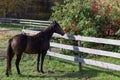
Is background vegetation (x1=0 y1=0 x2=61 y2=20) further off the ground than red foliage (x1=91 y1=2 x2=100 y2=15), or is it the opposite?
red foliage (x1=91 y1=2 x2=100 y2=15)

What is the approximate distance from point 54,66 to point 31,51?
138 cm

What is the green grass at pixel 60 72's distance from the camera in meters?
10.4

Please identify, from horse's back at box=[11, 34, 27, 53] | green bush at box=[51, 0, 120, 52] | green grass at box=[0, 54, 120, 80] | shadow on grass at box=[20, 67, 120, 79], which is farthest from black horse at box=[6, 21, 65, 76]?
green bush at box=[51, 0, 120, 52]

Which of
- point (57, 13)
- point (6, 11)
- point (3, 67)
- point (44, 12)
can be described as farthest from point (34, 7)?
point (3, 67)

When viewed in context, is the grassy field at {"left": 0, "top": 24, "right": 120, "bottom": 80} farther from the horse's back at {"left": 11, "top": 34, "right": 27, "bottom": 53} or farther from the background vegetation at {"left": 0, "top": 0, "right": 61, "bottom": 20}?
the background vegetation at {"left": 0, "top": 0, "right": 61, "bottom": 20}

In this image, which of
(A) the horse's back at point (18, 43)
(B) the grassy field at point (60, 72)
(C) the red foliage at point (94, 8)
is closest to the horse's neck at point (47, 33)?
(A) the horse's back at point (18, 43)

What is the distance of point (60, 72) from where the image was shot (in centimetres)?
1113

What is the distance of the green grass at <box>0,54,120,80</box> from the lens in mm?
10375

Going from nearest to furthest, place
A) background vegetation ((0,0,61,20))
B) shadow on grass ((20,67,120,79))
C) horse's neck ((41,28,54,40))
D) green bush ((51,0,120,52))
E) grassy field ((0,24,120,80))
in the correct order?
1. grassy field ((0,24,120,80))
2. shadow on grass ((20,67,120,79))
3. horse's neck ((41,28,54,40))
4. green bush ((51,0,120,52))
5. background vegetation ((0,0,61,20))

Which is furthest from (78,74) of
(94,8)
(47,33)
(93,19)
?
(94,8)

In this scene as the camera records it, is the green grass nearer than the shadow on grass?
Yes

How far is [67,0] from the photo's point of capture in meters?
15.8

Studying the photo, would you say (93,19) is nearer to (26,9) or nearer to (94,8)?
(94,8)

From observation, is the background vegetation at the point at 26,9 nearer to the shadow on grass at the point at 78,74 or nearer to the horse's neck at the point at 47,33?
the horse's neck at the point at 47,33
